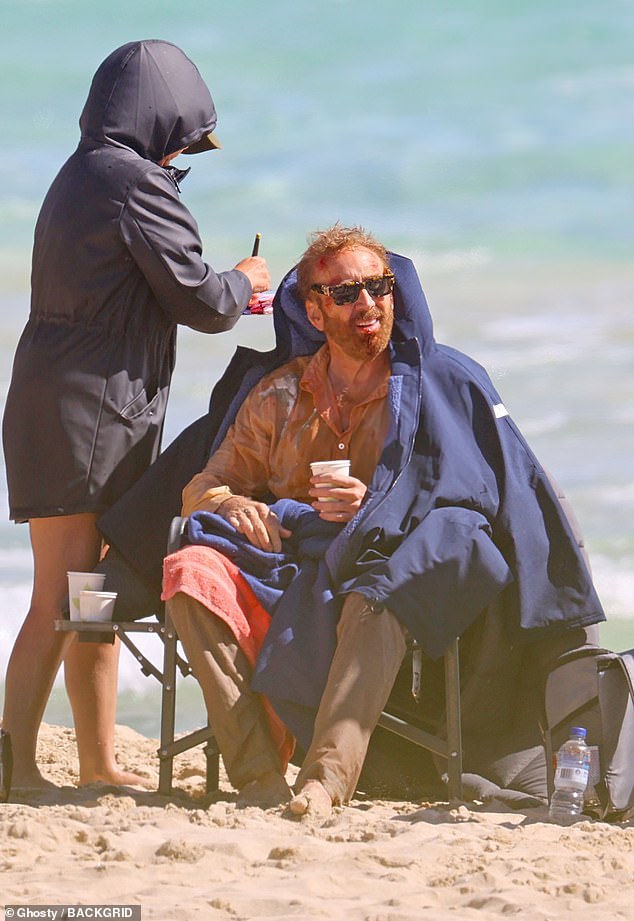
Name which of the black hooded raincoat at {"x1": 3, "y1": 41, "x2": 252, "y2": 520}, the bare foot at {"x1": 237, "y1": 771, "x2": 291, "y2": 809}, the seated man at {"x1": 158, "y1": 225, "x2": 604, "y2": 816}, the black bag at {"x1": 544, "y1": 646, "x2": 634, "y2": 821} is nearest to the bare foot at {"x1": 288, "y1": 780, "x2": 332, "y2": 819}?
the seated man at {"x1": 158, "y1": 225, "x2": 604, "y2": 816}

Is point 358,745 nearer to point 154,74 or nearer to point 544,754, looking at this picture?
point 544,754

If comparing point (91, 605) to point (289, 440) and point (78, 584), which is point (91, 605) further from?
point (289, 440)

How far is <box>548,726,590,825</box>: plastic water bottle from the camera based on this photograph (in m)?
4.36

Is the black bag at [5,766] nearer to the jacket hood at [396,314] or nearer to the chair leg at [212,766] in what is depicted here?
the chair leg at [212,766]

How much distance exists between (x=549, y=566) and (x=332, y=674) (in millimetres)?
792

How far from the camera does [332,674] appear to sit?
434cm

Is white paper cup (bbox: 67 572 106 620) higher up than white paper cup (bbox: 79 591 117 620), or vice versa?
white paper cup (bbox: 67 572 106 620)

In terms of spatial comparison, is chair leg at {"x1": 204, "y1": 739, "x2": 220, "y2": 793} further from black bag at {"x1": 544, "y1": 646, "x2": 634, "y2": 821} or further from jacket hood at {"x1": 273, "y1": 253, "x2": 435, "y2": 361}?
jacket hood at {"x1": 273, "y1": 253, "x2": 435, "y2": 361}

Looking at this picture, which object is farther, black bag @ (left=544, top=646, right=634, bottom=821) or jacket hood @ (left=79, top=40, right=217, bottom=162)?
jacket hood @ (left=79, top=40, right=217, bottom=162)

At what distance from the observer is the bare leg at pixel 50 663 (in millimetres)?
5016

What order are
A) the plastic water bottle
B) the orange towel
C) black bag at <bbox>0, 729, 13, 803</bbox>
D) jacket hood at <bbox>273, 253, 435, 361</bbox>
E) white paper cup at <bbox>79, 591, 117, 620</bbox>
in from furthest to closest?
jacket hood at <bbox>273, 253, 435, 361</bbox> → white paper cup at <bbox>79, 591, 117, 620</bbox> → black bag at <bbox>0, 729, 13, 803</bbox> → the orange towel → the plastic water bottle

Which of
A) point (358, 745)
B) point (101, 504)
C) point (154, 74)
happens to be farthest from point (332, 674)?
point (154, 74)

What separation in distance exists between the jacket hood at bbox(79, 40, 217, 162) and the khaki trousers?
1.59m

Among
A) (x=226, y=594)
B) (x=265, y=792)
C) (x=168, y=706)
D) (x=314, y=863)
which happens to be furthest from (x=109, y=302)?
(x=314, y=863)
